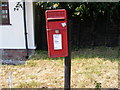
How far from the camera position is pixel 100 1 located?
6.11m

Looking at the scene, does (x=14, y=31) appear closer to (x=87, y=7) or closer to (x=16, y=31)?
(x=16, y=31)

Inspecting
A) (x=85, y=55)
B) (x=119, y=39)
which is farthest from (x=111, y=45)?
(x=85, y=55)

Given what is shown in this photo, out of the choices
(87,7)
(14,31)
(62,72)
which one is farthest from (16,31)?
(62,72)

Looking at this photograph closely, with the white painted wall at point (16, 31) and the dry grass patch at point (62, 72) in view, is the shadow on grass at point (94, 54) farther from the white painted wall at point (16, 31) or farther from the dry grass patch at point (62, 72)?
the white painted wall at point (16, 31)

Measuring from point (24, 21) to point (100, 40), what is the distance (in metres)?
3.15

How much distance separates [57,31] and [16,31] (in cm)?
436

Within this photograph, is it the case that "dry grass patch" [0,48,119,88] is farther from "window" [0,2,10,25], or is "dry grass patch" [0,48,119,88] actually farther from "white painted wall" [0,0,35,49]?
"window" [0,2,10,25]

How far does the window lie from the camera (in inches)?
259

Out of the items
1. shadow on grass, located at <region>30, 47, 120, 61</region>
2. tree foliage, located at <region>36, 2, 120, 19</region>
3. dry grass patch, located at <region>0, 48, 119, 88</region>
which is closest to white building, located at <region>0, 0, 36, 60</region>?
shadow on grass, located at <region>30, 47, 120, 61</region>

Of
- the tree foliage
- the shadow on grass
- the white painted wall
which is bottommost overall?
the shadow on grass

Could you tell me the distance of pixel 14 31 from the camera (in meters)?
6.62

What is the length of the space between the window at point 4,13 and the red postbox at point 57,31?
4.52 metres

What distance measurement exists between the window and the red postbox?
452cm

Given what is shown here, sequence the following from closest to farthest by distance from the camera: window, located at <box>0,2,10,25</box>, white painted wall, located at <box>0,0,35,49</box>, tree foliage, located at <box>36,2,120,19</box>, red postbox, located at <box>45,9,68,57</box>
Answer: red postbox, located at <box>45,9,68,57</box>
tree foliage, located at <box>36,2,120,19</box>
white painted wall, located at <box>0,0,35,49</box>
window, located at <box>0,2,10,25</box>
